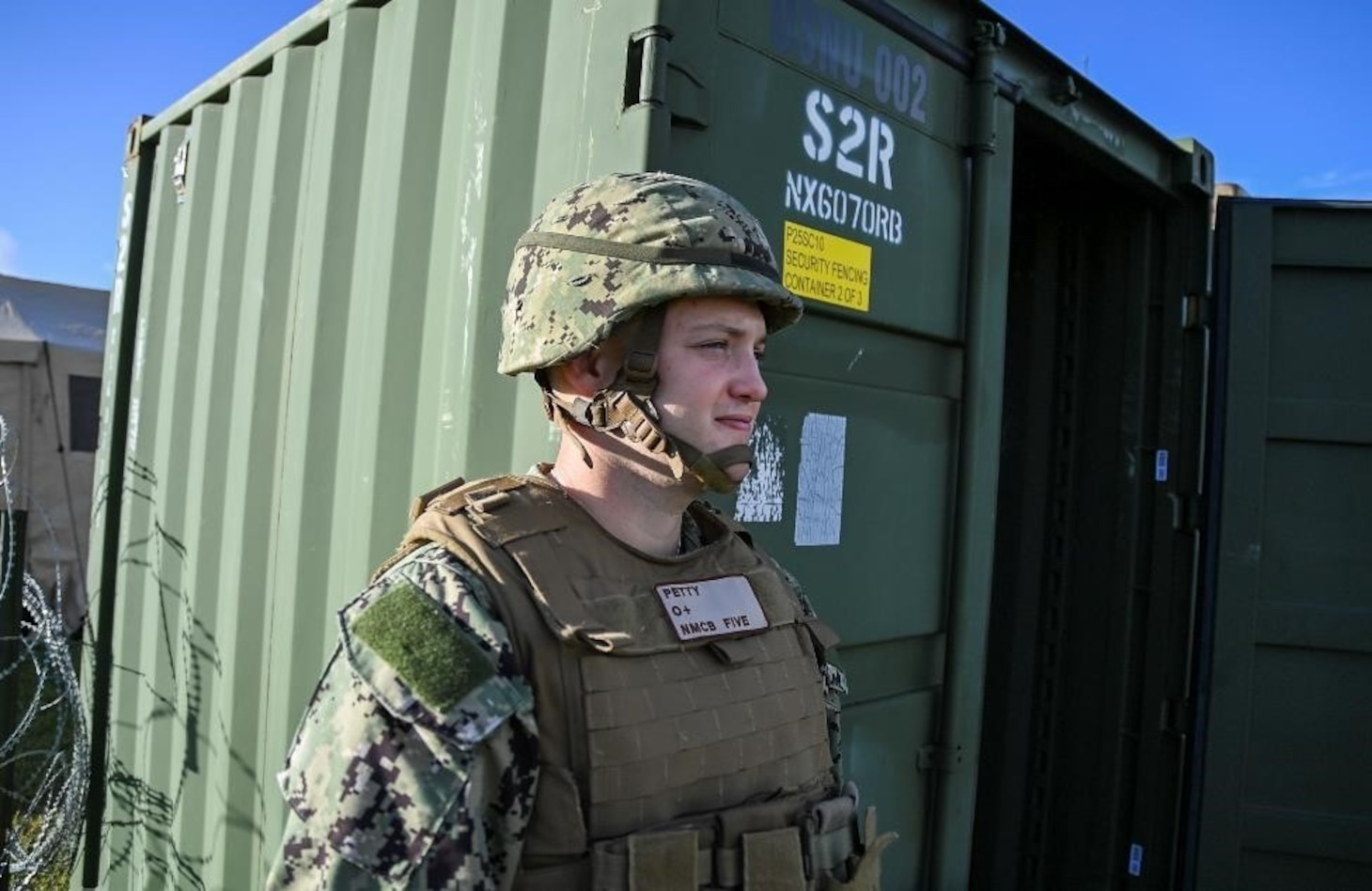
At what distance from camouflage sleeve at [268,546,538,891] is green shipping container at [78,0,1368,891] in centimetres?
73

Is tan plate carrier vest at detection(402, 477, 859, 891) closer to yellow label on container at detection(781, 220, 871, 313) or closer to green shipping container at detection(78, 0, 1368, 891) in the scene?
green shipping container at detection(78, 0, 1368, 891)

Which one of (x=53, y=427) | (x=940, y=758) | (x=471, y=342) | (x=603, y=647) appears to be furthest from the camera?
(x=53, y=427)

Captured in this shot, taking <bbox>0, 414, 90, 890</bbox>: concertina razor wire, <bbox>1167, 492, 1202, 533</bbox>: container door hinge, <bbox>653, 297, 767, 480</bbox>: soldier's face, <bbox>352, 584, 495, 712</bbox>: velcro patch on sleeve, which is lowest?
<bbox>0, 414, 90, 890</bbox>: concertina razor wire

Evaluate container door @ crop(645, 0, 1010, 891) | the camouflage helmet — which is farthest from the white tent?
the camouflage helmet

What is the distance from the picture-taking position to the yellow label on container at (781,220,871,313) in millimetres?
2068

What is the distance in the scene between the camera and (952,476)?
2.57 meters

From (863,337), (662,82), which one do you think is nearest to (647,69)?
(662,82)

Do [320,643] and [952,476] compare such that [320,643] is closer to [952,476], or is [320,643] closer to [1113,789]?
[952,476]

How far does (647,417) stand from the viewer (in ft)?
4.57

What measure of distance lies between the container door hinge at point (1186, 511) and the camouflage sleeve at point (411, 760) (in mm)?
2836

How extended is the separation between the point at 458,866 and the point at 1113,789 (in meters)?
2.98

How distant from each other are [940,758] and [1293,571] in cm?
162

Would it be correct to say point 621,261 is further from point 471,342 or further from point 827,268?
point 827,268

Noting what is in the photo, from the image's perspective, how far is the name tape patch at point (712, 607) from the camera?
1.41m
